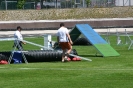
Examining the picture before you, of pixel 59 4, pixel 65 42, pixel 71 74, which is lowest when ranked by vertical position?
pixel 71 74

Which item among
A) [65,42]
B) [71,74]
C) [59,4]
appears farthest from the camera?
[59,4]

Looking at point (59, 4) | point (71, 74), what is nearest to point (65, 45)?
point (71, 74)

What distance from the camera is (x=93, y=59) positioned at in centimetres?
2584

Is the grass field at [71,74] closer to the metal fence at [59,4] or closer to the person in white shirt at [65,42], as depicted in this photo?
the person in white shirt at [65,42]

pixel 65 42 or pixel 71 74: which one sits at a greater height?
pixel 65 42

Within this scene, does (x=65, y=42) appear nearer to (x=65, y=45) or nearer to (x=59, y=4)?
(x=65, y=45)

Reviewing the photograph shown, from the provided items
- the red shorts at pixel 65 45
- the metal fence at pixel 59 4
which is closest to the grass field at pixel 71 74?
the red shorts at pixel 65 45

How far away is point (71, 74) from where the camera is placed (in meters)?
19.9

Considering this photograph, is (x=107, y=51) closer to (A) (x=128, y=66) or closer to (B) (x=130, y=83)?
(A) (x=128, y=66)

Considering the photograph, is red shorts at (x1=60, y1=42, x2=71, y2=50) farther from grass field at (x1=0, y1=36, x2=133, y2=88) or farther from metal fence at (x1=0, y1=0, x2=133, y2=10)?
metal fence at (x1=0, y1=0, x2=133, y2=10)

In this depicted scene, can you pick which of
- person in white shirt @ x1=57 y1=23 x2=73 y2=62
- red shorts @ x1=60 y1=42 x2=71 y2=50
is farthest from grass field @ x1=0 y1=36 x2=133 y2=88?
red shorts @ x1=60 y1=42 x2=71 y2=50

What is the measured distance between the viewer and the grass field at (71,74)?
57.5 feet

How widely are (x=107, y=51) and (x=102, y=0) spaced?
54558 millimetres

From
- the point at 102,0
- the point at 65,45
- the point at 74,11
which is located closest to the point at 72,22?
the point at 74,11
